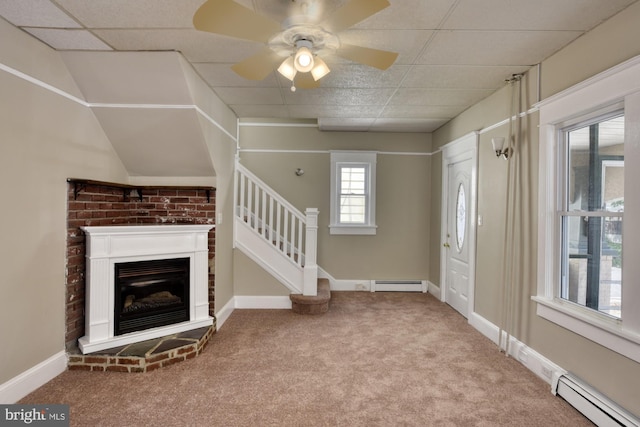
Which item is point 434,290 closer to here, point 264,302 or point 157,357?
point 264,302

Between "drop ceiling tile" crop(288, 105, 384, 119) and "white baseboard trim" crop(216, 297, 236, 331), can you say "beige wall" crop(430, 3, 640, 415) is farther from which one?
"white baseboard trim" crop(216, 297, 236, 331)

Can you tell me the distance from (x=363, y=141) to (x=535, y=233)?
316 cm

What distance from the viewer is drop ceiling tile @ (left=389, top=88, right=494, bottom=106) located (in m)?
3.57

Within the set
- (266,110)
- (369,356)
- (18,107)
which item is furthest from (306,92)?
(369,356)

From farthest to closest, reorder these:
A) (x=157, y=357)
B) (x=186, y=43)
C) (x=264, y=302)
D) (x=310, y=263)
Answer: (x=264, y=302) → (x=310, y=263) → (x=157, y=357) → (x=186, y=43)

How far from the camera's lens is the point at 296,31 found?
2.03m

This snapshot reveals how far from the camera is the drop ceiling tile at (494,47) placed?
2381 millimetres

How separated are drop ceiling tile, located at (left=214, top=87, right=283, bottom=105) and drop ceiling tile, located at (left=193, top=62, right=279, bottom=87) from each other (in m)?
0.14

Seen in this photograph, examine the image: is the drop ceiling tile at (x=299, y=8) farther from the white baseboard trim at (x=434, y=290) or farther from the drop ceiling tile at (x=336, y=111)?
the white baseboard trim at (x=434, y=290)

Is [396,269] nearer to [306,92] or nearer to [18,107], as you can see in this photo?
[306,92]

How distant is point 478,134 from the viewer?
390 cm

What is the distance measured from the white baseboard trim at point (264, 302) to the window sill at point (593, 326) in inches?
115

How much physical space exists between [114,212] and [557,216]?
4142 millimetres

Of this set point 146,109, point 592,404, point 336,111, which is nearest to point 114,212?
point 146,109
